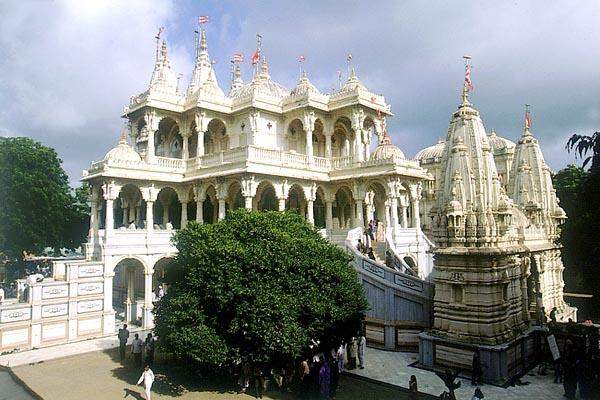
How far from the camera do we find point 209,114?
34.5 meters

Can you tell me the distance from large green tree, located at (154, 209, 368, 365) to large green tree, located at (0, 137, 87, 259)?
20.5 metres

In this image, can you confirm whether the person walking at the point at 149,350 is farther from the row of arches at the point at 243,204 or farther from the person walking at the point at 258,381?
the row of arches at the point at 243,204

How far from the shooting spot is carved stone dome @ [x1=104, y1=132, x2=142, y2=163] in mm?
28870

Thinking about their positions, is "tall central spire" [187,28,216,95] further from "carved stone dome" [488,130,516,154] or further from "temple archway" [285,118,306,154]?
"carved stone dome" [488,130,516,154]

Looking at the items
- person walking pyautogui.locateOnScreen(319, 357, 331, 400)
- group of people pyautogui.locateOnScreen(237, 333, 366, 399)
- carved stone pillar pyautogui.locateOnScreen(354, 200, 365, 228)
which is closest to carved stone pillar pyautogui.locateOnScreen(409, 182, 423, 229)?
carved stone pillar pyautogui.locateOnScreen(354, 200, 365, 228)

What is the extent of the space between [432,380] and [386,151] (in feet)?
57.8

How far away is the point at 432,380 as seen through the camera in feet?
56.3

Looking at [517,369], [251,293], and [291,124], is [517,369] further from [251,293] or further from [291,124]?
[291,124]

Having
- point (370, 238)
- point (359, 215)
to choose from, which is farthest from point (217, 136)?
point (370, 238)

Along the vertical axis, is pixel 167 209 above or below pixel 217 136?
below

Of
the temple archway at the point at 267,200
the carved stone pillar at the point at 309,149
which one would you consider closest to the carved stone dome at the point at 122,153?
the temple archway at the point at 267,200

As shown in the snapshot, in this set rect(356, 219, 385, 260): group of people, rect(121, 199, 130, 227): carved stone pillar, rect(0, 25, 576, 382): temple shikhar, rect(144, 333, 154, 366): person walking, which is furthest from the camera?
rect(121, 199, 130, 227): carved stone pillar

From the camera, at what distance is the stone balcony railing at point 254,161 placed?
28594mm

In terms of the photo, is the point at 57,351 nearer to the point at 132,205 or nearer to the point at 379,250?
the point at 132,205
